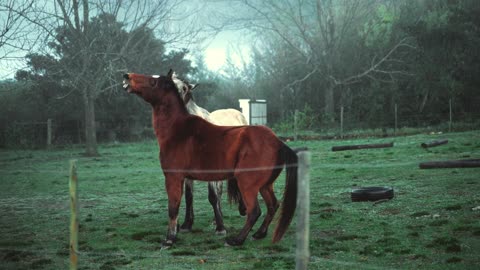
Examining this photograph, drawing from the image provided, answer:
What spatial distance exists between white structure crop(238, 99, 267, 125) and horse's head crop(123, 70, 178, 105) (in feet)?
70.6

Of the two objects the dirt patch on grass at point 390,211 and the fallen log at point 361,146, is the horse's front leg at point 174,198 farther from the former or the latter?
the fallen log at point 361,146

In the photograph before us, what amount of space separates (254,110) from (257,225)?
2218 centimetres

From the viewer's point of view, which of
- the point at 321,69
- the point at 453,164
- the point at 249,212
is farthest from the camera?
the point at 321,69

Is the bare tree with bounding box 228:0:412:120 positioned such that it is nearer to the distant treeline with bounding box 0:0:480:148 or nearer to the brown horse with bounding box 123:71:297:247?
the distant treeline with bounding box 0:0:480:148

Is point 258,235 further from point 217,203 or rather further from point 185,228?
point 185,228

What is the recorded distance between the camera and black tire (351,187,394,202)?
331 inches

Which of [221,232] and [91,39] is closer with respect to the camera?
[221,232]

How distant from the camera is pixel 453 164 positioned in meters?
10.2

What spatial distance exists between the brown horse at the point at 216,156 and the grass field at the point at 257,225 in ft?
1.37

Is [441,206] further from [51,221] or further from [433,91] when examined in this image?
[433,91]

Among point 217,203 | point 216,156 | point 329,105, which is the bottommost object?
point 217,203

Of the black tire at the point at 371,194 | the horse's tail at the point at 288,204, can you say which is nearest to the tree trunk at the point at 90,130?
the black tire at the point at 371,194

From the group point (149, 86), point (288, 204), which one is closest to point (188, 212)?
point (149, 86)

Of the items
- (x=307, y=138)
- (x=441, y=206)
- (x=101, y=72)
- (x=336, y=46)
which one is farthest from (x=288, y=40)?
(x=441, y=206)
